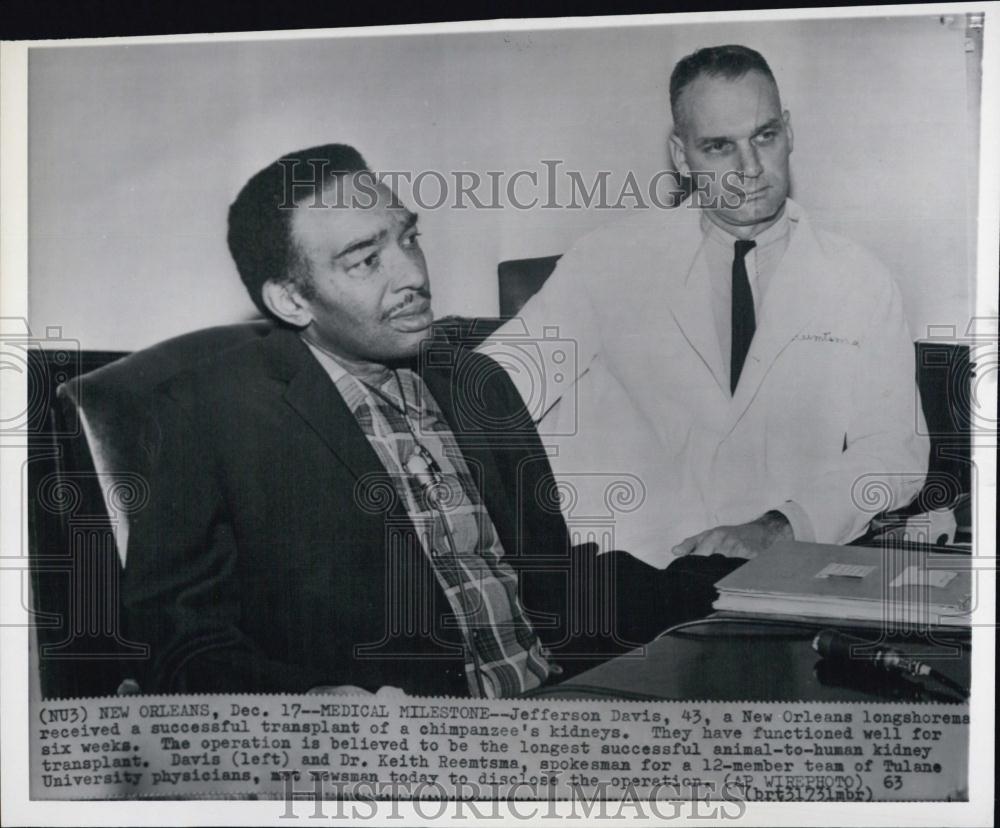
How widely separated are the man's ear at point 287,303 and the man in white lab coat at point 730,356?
46 cm

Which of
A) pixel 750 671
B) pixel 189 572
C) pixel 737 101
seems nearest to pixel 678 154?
pixel 737 101

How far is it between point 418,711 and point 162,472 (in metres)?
0.85

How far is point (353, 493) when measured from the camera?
241 centimetres

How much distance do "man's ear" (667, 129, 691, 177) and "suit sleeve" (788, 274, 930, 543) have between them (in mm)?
548

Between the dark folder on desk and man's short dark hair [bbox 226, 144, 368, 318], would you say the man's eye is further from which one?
the dark folder on desk

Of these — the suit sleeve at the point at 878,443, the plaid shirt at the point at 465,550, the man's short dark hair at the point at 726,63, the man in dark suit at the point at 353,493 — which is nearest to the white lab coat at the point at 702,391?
the suit sleeve at the point at 878,443

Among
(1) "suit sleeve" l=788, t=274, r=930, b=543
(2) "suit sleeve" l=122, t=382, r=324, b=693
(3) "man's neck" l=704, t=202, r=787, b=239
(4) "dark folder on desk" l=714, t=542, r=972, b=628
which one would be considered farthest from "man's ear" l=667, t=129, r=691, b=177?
(2) "suit sleeve" l=122, t=382, r=324, b=693

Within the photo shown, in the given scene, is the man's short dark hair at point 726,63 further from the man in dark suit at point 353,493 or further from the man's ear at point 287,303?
the man's ear at point 287,303

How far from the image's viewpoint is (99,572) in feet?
8.05

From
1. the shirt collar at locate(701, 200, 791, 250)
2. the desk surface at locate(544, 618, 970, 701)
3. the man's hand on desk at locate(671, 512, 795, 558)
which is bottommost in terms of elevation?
the desk surface at locate(544, 618, 970, 701)

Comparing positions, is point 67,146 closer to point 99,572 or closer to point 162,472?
point 162,472

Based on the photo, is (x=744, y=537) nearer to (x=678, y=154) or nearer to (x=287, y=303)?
(x=678, y=154)

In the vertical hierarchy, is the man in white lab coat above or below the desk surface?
above

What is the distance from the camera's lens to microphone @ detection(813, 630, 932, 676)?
2371mm
